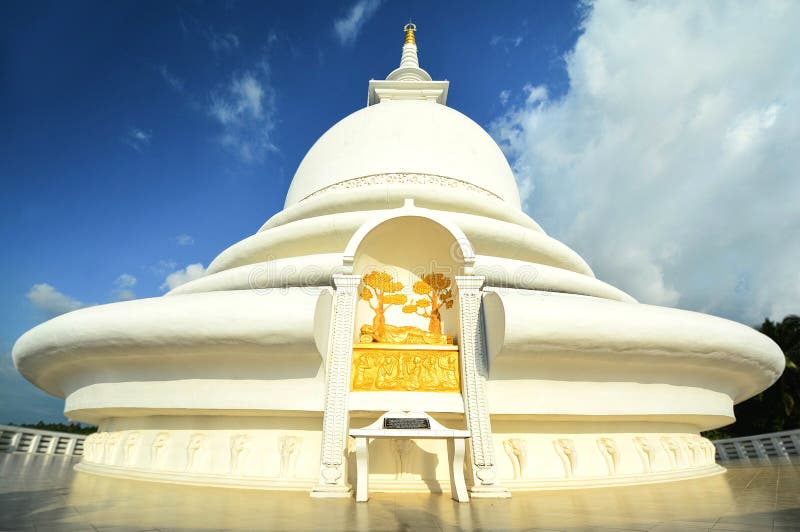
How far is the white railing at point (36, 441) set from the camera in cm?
1182

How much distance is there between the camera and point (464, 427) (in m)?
6.36

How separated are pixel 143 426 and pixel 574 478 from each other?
23.4 feet

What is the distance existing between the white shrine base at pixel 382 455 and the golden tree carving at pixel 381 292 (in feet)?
7.26

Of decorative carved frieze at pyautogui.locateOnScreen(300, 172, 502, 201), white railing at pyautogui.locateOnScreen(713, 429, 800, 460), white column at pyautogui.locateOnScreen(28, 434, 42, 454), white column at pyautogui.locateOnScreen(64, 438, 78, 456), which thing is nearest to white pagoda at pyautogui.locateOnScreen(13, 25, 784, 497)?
decorative carved frieze at pyautogui.locateOnScreen(300, 172, 502, 201)

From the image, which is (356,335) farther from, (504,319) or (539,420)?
(539,420)

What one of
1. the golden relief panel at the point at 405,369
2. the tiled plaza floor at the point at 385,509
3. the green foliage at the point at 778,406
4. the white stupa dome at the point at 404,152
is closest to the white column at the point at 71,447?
the tiled plaza floor at the point at 385,509

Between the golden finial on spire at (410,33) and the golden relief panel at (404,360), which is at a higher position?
the golden finial on spire at (410,33)

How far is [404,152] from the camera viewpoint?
1185cm

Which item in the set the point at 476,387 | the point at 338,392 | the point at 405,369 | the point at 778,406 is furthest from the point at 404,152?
the point at 778,406

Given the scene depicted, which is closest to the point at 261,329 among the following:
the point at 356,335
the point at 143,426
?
the point at 356,335

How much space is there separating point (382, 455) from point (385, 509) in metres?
1.52

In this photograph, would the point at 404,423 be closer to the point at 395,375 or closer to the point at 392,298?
the point at 395,375

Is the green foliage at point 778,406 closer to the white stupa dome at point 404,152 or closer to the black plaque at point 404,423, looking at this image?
the white stupa dome at point 404,152

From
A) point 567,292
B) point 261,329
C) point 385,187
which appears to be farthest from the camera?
point 385,187
